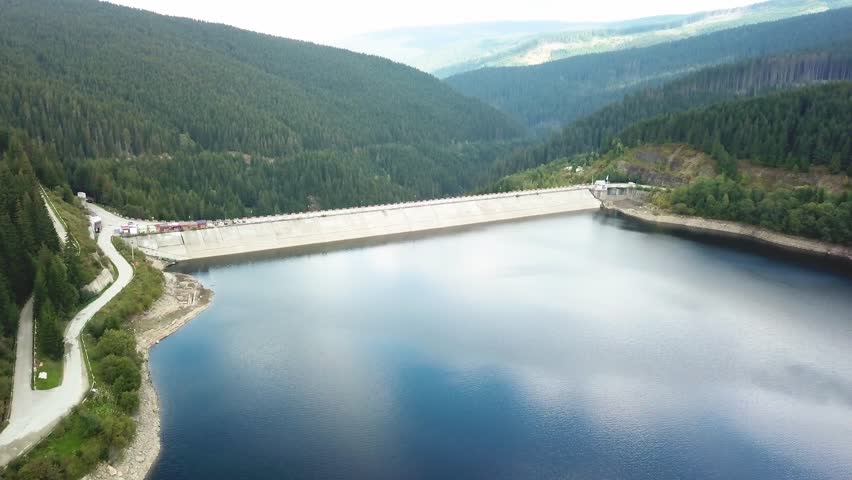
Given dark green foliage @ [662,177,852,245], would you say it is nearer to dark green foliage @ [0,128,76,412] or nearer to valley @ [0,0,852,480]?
valley @ [0,0,852,480]

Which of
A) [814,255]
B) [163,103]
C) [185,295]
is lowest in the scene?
[814,255]

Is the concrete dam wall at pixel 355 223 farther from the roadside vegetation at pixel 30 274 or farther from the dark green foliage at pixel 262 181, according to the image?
the roadside vegetation at pixel 30 274

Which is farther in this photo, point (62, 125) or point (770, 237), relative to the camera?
point (62, 125)

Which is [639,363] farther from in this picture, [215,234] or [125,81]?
[125,81]

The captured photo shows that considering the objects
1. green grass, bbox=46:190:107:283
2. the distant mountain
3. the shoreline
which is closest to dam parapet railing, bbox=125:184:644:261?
green grass, bbox=46:190:107:283

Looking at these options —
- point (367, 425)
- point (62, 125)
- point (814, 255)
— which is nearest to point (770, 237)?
point (814, 255)

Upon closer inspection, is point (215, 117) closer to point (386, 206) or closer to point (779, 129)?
point (386, 206)

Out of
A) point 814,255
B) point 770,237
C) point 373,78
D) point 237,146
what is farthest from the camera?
point 373,78
